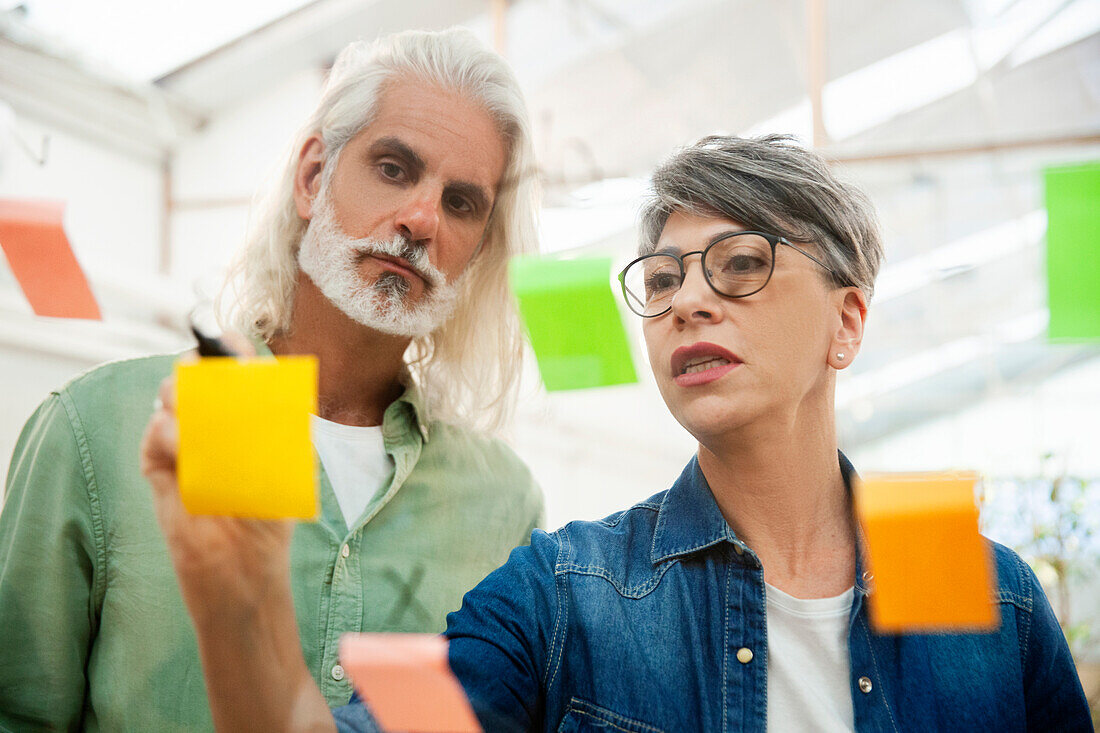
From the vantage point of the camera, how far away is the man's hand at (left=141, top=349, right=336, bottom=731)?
0.72 m

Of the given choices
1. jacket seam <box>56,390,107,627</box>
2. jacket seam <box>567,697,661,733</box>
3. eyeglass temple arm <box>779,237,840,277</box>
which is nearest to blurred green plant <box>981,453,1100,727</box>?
eyeglass temple arm <box>779,237,840,277</box>

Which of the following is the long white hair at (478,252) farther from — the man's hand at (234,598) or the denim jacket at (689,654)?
the man's hand at (234,598)

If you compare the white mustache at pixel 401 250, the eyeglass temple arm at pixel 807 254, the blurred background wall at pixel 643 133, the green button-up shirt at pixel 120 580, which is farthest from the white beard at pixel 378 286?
the blurred background wall at pixel 643 133

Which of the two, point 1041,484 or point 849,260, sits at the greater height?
point 849,260

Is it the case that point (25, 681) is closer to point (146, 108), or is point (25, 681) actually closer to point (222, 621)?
point (222, 621)

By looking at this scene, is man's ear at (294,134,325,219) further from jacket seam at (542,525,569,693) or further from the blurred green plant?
Result: the blurred green plant

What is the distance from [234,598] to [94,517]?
1.54 ft

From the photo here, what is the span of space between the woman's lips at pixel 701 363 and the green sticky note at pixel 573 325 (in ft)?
0.53

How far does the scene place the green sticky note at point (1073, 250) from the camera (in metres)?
0.91

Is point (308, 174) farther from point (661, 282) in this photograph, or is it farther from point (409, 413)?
point (661, 282)

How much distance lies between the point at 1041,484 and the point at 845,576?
207 centimetres

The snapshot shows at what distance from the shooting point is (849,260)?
117 centimetres

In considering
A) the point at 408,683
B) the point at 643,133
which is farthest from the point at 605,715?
the point at 643,133

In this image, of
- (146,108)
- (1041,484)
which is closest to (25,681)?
(146,108)
